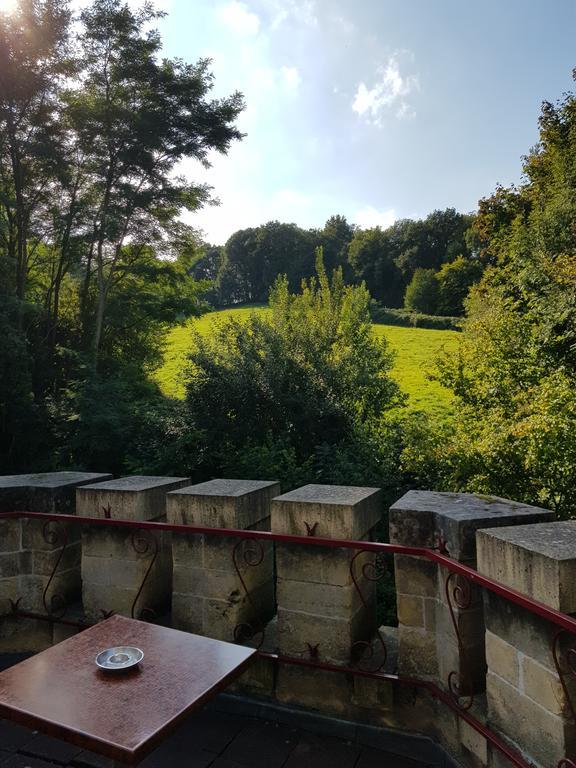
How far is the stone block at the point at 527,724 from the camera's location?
1.80 metres

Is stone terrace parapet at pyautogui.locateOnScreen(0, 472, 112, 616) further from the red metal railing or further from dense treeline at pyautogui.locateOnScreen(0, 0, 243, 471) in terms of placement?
dense treeline at pyautogui.locateOnScreen(0, 0, 243, 471)

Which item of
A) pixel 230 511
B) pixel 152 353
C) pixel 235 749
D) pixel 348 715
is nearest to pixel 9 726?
pixel 235 749

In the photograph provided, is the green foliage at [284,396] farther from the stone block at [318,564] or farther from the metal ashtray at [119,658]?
the metal ashtray at [119,658]

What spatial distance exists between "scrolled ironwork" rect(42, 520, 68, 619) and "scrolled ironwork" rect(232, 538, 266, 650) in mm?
1350

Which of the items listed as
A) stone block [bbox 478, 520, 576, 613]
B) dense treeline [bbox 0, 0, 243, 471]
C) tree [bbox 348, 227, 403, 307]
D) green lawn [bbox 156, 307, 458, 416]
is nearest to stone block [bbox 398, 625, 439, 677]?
stone block [bbox 478, 520, 576, 613]

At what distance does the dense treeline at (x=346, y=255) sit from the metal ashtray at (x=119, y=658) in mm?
52793

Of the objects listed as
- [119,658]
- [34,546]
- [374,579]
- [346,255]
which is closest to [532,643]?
[374,579]

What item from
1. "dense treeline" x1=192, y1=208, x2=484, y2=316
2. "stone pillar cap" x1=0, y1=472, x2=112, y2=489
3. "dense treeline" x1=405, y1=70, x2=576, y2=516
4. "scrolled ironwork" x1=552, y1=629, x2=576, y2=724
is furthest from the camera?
"dense treeline" x1=192, y1=208, x2=484, y2=316

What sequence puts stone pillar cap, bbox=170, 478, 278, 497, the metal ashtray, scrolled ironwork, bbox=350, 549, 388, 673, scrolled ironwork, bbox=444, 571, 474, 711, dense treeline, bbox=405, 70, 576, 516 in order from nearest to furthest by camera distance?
the metal ashtray < scrolled ironwork, bbox=444, 571, 474, 711 < scrolled ironwork, bbox=350, 549, 388, 673 < stone pillar cap, bbox=170, 478, 278, 497 < dense treeline, bbox=405, 70, 576, 516

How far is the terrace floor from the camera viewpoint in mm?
2391

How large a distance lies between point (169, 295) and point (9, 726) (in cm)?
1400

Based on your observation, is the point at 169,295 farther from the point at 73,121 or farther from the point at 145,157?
the point at 73,121

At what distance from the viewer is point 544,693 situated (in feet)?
6.08

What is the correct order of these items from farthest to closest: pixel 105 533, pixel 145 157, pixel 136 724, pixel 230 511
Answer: pixel 145 157 → pixel 105 533 → pixel 230 511 → pixel 136 724
